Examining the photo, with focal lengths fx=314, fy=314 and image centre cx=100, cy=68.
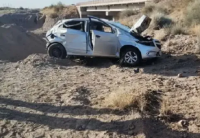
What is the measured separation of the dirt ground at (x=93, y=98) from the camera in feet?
18.4

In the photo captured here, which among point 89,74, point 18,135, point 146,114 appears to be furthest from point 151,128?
point 89,74

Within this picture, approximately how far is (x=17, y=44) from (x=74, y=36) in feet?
27.3

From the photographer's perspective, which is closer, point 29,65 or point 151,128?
point 151,128

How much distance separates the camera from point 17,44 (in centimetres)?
1905

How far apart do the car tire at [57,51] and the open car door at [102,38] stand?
55.2 inches

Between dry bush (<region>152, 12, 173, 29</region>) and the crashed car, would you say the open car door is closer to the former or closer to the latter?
the crashed car

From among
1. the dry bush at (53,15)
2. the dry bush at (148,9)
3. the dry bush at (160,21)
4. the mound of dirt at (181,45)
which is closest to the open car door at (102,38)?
the mound of dirt at (181,45)

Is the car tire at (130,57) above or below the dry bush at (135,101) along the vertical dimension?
above

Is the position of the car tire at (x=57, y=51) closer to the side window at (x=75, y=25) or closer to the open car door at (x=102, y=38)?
the side window at (x=75, y=25)

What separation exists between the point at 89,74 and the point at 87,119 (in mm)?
4313

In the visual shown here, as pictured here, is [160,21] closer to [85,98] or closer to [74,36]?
[74,36]

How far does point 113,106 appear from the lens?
6555 mm

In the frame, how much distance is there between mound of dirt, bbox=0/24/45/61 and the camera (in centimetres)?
1677

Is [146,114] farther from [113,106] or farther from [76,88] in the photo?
[76,88]
